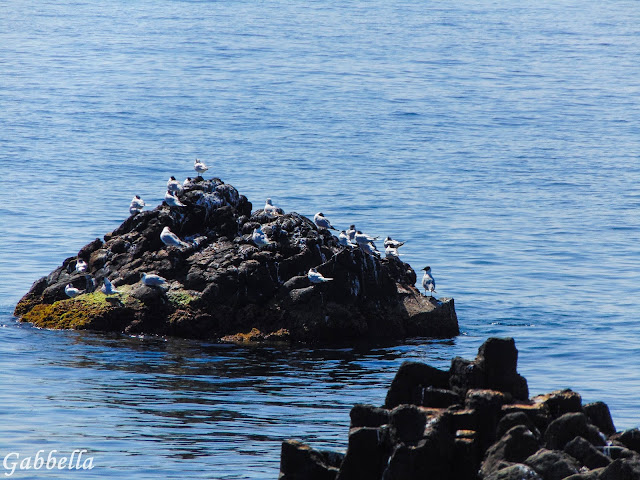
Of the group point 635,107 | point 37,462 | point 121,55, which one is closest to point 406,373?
point 37,462

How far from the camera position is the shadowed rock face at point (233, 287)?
26.8 m

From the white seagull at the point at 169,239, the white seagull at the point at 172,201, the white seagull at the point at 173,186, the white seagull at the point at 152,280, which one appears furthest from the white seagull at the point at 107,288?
the white seagull at the point at 173,186

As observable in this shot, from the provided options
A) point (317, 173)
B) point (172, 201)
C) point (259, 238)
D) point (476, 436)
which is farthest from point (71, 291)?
point (317, 173)

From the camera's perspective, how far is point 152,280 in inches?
1049

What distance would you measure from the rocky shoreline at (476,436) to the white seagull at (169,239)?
42.8 feet

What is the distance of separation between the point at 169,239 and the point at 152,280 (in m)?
1.42

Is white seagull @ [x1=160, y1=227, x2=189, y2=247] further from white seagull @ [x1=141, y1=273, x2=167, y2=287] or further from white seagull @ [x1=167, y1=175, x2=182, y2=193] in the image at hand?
white seagull @ [x1=167, y1=175, x2=182, y2=193]

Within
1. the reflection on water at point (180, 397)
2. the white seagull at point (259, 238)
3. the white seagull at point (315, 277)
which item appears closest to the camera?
the reflection on water at point (180, 397)

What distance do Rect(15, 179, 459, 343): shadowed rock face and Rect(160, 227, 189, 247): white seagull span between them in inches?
8.7

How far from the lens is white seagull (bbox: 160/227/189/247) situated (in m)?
27.6

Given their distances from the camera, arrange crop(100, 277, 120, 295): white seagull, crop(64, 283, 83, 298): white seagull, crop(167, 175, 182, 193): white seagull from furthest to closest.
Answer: crop(167, 175, 182, 193): white seagull, crop(64, 283, 83, 298): white seagull, crop(100, 277, 120, 295): white seagull

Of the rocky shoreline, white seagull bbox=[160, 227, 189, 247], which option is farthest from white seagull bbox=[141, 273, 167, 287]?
the rocky shoreline

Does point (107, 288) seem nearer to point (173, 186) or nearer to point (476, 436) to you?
point (173, 186)

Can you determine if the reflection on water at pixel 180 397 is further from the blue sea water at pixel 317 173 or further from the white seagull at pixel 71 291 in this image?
the white seagull at pixel 71 291
